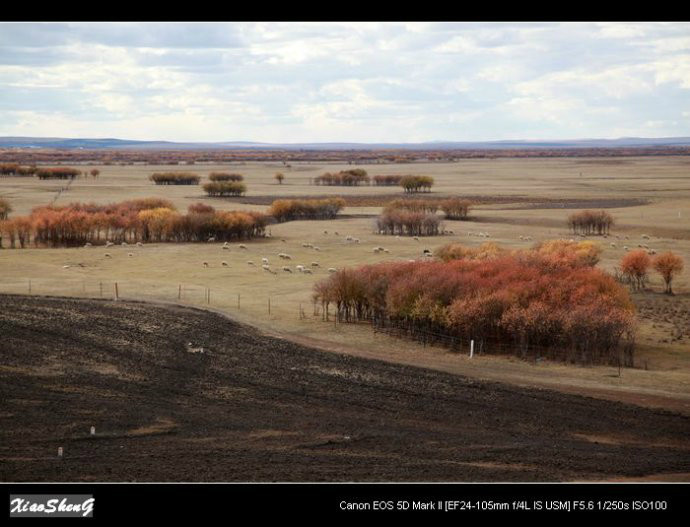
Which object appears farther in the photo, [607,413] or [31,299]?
[31,299]

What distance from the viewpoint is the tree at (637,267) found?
189ft

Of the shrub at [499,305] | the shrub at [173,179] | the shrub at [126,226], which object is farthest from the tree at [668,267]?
the shrub at [173,179]

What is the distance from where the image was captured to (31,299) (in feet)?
157

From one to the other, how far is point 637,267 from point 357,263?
21690mm

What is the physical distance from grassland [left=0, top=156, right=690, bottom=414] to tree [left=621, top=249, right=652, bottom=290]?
0.97 metres

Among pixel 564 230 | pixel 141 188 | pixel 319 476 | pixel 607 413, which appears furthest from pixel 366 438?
pixel 141 188

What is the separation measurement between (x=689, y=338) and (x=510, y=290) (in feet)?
32.3

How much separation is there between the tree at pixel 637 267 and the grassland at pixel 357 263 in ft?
3.17

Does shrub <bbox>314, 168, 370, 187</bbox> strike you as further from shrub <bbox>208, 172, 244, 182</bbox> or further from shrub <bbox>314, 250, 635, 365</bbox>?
shrub <bbox>314, 250, 635, 365</bbox>

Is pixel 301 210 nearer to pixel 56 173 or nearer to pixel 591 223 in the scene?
pixel 591 223

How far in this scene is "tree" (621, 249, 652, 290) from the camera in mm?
57750

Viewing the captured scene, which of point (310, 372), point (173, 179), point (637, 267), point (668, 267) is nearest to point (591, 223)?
point (637, 267)

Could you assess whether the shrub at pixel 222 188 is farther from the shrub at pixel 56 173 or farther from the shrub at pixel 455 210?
the shrub at pixel 56 173

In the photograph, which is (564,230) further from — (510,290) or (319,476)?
(319,476)
